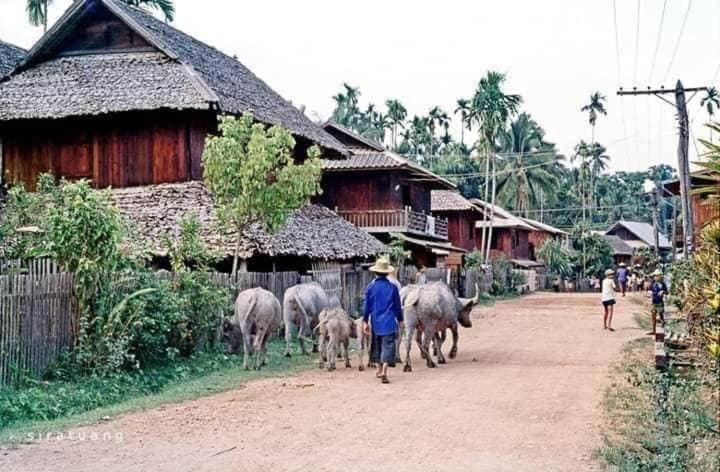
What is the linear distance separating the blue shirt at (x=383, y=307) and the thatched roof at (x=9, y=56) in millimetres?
16846

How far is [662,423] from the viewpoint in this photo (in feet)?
27.6

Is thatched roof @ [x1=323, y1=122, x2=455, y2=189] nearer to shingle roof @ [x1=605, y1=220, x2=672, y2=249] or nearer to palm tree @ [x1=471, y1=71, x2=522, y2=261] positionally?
palm tree @ [x1=471, y1=71, x2=522, y2=261]

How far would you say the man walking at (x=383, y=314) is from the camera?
12.3 meters

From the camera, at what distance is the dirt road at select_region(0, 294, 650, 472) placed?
24.3 ft

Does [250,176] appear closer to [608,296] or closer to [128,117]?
[128,117]

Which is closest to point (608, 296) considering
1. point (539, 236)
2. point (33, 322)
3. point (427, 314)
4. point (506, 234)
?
point (427, 314)

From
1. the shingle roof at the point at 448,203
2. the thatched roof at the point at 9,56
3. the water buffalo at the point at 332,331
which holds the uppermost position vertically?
the thatched roof at the point at 9,56

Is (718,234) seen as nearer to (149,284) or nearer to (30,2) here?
(149,284)

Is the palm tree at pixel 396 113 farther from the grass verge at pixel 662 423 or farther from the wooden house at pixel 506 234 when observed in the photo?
the grass verge at pixel 662 423

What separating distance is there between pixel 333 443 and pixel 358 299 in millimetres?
16416

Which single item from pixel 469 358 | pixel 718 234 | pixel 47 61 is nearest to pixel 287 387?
pixel 469 358

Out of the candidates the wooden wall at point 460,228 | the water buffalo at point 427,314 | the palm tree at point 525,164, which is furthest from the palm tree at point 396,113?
the water buffalo at point 427,314

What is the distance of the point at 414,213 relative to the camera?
3775 cm

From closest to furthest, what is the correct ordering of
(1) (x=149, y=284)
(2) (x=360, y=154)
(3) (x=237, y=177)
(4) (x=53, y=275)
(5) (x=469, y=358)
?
(4) (x=53, y=275) → (1) (x=149, y=284) → (5) (x=469, y=358) → (3) (x=237, y=177) → (2) (x=360, y=154)
